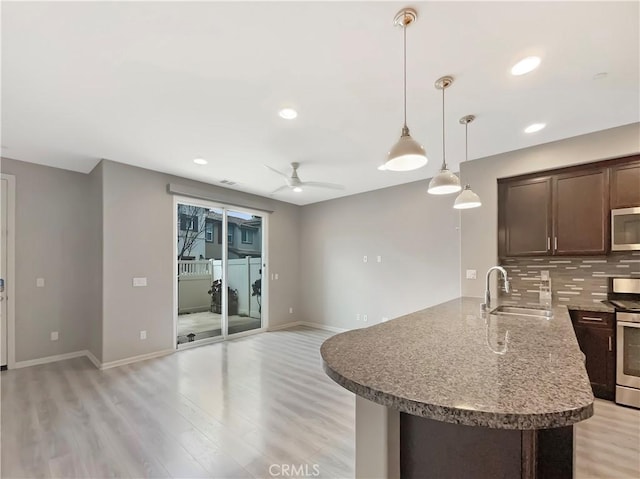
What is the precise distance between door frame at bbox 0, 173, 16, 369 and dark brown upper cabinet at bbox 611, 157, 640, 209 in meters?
7.22

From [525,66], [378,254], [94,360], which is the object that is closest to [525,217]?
[525,66]

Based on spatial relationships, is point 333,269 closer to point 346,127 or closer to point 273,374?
point 273,374

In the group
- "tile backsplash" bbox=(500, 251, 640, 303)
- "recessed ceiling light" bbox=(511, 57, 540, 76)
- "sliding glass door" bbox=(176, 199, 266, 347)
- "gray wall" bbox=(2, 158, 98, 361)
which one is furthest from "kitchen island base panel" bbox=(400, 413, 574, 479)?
"gray wall" bbox=(2, 158, 98, 361)

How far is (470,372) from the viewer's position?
1075 millimetres

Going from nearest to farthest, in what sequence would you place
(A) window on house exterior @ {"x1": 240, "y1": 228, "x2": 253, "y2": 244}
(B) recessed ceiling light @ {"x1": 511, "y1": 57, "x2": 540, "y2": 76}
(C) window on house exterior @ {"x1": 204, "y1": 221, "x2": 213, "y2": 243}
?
(B) recessed ceiling light @ {"x1": 511, "y1": 57, "x2": 540, "y2": 76}
(C) window on house exterior @ {"x1": 204, "y1": 221, "x2": 213, "y2": 243}
(A) window on house exterior @ {"x1": 240, "y1": 228, "x2": 253, "y2": 244}

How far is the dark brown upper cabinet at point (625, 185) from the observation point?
2912 millimetres

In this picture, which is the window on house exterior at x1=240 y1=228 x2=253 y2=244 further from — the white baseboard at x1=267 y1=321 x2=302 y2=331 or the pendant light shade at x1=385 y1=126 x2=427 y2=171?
the pendant light shade at x1=385 y1=126 x2=427 y2=171

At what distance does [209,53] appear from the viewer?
192cm

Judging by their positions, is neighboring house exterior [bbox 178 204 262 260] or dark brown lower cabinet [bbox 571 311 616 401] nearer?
dark brown lower cabinet [bbox 571 311 616 401]

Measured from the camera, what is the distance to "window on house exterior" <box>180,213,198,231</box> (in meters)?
4.87

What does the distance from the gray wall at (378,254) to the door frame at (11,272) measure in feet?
15.3

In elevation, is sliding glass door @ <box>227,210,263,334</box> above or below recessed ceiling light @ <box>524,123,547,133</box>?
below

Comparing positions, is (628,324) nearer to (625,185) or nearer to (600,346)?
(600,346)

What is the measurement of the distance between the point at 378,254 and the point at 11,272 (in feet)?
17.9
